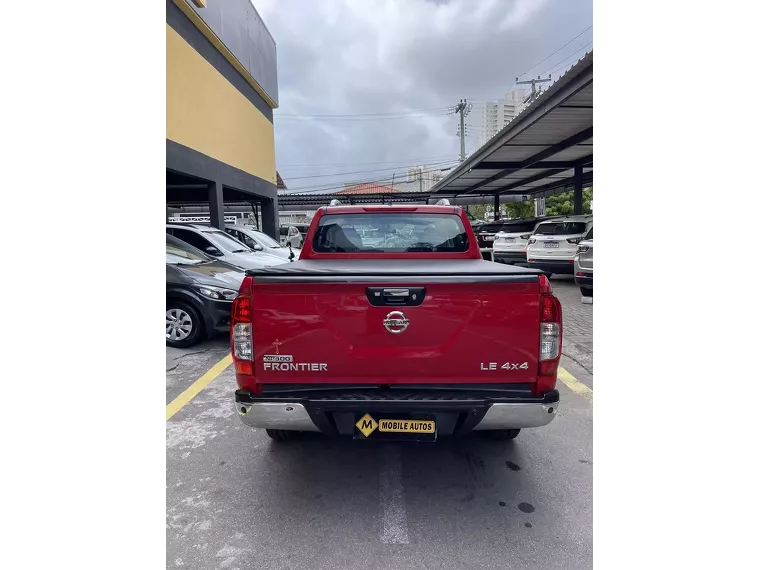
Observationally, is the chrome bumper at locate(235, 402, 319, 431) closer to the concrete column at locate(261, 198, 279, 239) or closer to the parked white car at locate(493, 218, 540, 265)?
the parked white car at locate(493, 218, 540, 265)

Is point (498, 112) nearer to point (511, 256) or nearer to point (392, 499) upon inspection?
point (511, 256)

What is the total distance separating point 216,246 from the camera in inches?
320

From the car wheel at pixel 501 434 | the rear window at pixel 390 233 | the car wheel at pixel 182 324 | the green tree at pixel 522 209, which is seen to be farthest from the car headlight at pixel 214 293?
the green tree at pixel 522 209

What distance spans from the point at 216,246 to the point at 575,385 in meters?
6.44

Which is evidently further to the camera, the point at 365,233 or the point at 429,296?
the point at 365,233

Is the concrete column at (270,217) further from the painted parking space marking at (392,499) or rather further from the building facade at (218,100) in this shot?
the painted parking space marking at (392,499)

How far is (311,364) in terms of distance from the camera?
8.05 ft

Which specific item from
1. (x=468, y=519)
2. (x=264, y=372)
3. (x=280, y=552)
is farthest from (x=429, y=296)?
(x=280, y=552)

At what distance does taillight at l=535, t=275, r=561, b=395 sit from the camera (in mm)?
2422

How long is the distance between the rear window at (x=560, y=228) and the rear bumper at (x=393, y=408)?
9.80 meters

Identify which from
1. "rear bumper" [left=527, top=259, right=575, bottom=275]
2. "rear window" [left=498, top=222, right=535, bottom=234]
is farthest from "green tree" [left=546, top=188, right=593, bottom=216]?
"rear bumper" [left=527, top=259, right=575, bottom=275]

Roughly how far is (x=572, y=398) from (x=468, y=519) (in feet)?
7.51

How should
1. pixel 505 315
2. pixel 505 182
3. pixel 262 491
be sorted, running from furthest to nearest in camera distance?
pixel 505 182 → pixel 262 491 → pixel 505 315

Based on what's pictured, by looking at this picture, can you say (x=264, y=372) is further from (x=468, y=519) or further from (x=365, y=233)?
(x=365, y=233)
